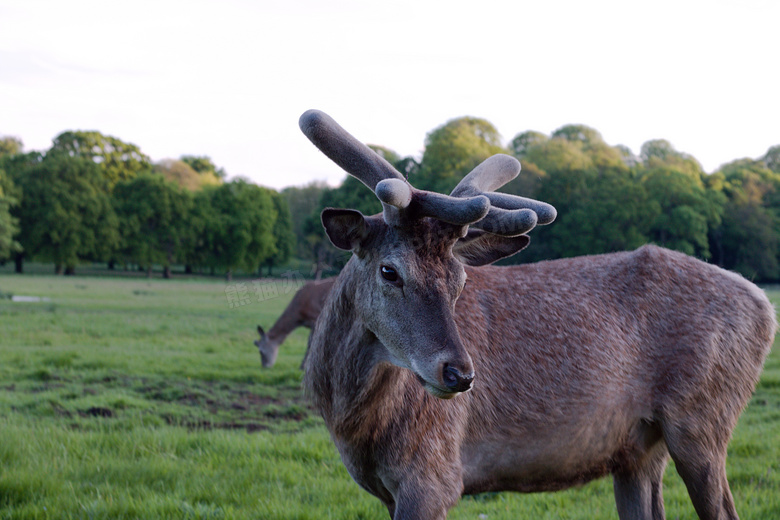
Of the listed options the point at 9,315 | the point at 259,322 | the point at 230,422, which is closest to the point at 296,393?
the point at 230,422

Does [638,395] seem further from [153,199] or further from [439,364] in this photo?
[153,199]

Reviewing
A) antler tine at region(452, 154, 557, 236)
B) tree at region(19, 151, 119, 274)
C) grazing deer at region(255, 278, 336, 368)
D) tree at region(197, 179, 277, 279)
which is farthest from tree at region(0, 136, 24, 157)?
antler tine at region(452, 154, 557, 236)

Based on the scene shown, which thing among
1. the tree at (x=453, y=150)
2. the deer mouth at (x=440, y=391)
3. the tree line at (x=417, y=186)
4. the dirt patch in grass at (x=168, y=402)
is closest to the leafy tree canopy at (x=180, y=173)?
the tree line at (x=417, y=186)

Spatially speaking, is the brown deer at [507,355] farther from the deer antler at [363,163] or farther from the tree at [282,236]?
the tree at [282,236]

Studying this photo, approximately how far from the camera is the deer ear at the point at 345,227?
3.04 meters

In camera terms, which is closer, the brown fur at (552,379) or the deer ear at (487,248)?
the brown fur at (552,379)

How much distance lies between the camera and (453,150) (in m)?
41.8

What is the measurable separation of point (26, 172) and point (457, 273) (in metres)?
59.9

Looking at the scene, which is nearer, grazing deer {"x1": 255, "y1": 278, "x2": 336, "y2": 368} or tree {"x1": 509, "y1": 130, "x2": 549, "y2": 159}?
grazing deer {"x1": 255, "y1": 278, "x2": 336, "y2": 368}

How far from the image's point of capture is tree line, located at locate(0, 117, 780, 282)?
3903cm

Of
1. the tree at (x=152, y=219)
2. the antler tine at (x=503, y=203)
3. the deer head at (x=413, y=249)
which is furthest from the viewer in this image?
the tree at (x=152, y=219)

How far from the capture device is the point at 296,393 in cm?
964

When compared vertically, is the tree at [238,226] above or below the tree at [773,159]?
below

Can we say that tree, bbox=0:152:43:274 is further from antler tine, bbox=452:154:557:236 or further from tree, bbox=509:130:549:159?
antler tine, bbox=452:154:557:236
